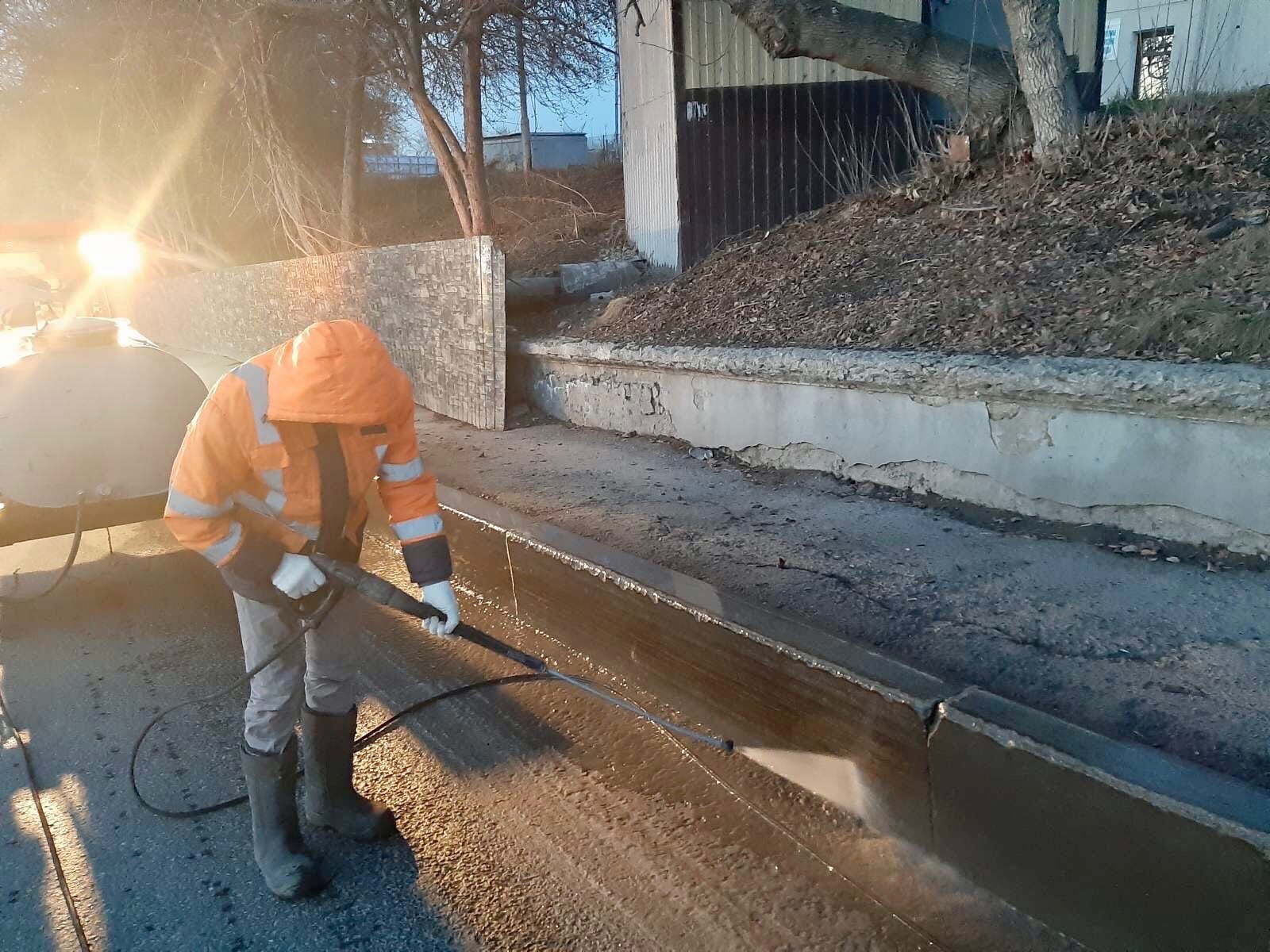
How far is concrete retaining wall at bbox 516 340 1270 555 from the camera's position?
3504 millimetres

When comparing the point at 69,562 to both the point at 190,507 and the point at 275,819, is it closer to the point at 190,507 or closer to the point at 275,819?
the point at 275,819

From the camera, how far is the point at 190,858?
2.93 m

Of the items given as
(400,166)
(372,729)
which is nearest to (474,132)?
(372,729)

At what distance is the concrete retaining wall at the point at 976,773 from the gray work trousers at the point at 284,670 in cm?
126

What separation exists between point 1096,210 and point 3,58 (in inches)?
717

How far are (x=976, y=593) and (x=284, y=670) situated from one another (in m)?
2.44

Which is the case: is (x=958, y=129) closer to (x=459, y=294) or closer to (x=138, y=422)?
(x=459, y=294)

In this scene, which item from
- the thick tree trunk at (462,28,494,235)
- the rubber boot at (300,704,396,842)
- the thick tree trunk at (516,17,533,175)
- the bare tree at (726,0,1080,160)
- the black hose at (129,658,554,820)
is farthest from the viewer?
the thick tree trunk at (516,17,533,175)

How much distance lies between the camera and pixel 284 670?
9.19 ft

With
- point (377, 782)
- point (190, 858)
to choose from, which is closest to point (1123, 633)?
point (377, 782)

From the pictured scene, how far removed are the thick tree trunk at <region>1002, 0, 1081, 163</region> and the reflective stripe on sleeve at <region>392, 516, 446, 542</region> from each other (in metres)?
4.94

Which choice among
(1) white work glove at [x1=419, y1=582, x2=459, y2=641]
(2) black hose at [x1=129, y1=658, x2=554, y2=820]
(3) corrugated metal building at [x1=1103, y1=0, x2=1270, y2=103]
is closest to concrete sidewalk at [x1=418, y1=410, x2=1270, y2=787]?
(2) black hose at [x1=129, y1=658, x2=554, y2=820]

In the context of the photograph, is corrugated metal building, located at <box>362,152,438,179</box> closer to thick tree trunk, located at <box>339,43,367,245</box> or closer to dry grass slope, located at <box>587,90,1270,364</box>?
thick tree trunk, located at <box>339,43,367,245</box>

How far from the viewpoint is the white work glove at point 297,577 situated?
2.57m
